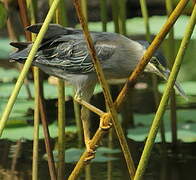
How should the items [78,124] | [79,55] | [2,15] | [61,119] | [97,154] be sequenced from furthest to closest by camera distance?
[78,124]
[97,154]
[79,55]
[61,119]
[2,15]

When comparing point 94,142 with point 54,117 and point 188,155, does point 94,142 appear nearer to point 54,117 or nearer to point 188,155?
point 188,155

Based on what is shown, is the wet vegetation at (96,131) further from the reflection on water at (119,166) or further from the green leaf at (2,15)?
the green leaf at (2,15)

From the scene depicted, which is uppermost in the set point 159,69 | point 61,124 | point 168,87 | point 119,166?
point 168,87

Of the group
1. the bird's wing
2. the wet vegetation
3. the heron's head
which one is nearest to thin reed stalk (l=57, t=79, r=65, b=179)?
the wet vegetation

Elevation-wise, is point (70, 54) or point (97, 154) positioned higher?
point (70, 54)

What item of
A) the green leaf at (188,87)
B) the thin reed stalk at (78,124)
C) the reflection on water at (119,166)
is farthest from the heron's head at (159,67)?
the green leaf at (188,87)

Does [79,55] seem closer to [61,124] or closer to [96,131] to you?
[61,124]

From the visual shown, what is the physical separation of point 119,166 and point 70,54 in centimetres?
97

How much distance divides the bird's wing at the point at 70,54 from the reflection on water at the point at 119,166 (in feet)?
2.49

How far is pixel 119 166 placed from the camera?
15.9ft

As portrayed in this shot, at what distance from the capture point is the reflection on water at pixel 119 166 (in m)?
4.70

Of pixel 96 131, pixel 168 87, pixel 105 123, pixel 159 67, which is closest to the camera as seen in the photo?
pixel 168 87

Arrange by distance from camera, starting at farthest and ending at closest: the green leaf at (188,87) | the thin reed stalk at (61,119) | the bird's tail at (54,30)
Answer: the green leaf at (188,87) < the thin reed stalk at (61,119) < the bird's tail at (54,30)

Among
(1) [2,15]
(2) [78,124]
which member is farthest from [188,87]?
(1) [2,15]
